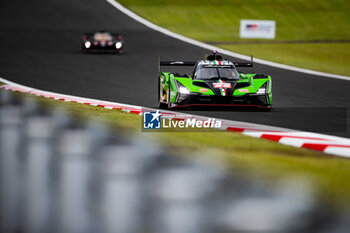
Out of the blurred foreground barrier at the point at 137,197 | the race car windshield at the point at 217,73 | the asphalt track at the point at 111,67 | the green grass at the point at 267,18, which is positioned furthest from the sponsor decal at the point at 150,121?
the green grass at the point at 267,18

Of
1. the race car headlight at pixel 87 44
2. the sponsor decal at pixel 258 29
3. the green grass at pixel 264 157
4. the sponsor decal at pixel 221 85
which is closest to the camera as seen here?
the green grass at pixel 264 157

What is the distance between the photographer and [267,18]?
41.3 m

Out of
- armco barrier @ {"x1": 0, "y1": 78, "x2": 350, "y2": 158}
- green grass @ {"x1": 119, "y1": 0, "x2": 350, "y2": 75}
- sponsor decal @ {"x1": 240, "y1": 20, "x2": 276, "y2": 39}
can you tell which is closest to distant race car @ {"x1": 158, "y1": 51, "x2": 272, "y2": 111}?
armco barrier @ {"x1": 0, "y1": 78, "x2": 350, "y2": 158}

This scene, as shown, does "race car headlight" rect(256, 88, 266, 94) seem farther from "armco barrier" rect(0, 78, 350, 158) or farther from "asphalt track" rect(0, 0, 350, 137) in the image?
"armco barrier" rect(0, 78, 350, 158)

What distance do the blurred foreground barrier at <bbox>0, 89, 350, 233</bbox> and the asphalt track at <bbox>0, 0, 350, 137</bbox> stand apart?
195 inches

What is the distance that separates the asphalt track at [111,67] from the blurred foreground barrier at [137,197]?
495 centimetres

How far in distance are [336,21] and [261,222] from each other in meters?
38.8

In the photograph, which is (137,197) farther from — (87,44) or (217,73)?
(87,44)

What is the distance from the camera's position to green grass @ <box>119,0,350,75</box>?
3088cm

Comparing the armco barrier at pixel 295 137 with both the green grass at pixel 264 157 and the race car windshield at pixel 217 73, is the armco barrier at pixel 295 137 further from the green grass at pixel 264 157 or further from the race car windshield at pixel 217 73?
the race car windshield at pixel 217 73

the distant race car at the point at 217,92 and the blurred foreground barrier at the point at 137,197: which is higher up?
the distant race car at the point at 217,92

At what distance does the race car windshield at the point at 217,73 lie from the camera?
14375mm

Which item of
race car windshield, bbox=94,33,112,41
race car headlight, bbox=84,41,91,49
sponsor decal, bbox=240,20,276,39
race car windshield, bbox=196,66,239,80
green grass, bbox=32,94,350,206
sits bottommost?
green grass, bbox=32,94,350,206

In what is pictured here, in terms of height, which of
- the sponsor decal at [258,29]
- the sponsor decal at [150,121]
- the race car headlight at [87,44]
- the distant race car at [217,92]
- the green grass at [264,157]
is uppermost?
the sponsor decal at [258,29]
